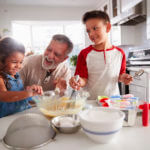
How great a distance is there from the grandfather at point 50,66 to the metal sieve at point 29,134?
1.49ft

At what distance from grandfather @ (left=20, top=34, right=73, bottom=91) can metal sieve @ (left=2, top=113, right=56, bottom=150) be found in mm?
455

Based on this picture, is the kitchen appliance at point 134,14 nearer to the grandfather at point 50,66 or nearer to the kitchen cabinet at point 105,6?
the kitchen cabinet at point 105,6

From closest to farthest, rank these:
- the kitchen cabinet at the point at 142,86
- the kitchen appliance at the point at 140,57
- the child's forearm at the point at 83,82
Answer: the child's forearm at the point at 83,82
the kitchen cabinet at the point at 142,86
the kitchen appliance at the point at 140,57

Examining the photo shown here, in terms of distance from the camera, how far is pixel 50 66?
984 mm

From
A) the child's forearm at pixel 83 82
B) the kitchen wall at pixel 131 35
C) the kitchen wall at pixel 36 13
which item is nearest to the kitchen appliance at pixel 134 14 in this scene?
the kitchen wall at pixel 131 35

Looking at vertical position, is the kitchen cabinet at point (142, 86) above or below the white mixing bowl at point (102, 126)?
below

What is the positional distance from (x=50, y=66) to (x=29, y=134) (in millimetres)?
598

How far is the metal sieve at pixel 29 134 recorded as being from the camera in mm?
416

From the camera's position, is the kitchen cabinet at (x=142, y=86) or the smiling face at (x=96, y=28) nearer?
the smiling face at (x=96, y=28)

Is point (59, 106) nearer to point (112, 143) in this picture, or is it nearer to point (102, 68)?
point (112, 143)

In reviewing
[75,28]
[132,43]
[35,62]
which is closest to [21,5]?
[75,28]

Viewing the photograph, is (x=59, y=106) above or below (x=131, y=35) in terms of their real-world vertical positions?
below

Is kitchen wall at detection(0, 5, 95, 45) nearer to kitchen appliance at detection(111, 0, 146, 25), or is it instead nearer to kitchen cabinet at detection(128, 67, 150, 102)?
kitchen appliance at detection(111, 0, 146, 25)

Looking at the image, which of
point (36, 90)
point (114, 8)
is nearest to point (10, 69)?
point (36, 90)
